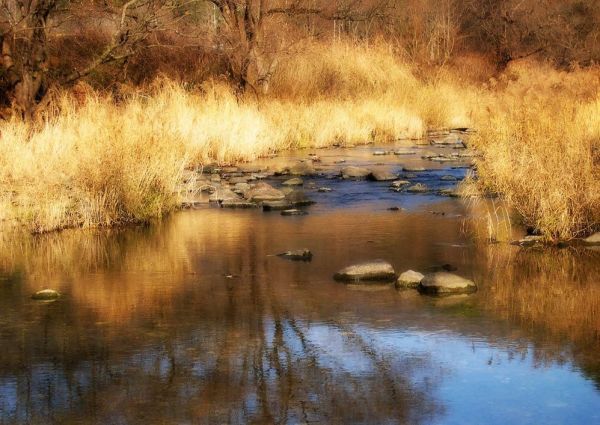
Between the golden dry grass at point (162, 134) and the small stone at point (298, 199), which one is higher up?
the golden dry grass at point (162, 134)

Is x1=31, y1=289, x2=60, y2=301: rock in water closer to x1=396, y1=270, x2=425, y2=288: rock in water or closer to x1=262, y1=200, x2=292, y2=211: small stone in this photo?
x1=396, y1=270, x2=425, y2=288: rock in water

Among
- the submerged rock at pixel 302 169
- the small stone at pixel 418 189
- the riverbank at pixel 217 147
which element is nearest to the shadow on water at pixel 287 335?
the riverbank at pixel 217 147

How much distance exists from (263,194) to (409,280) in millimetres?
5956

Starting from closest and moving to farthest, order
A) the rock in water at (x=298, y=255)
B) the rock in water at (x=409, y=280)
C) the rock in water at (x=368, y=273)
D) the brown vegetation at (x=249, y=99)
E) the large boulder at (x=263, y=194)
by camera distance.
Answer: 1. the rock in water at (x=409, y=280)
2. the rock in water at (x=368, y=273)
3. the rock in water at (x=298, y=255)
4. the brown vegetation at (x=249, y=99)
5. the large boulder at (x=263, y=194)

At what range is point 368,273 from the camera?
862 cm

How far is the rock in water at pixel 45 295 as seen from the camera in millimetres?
7871

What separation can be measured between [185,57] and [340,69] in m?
4.46

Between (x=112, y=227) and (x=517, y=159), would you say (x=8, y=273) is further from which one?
(x=517, y=159)

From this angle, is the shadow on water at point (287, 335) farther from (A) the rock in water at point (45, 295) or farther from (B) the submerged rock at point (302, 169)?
(B) the submerged rock at point (302, 169)

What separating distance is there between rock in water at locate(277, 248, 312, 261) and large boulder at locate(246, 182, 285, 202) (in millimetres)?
4177

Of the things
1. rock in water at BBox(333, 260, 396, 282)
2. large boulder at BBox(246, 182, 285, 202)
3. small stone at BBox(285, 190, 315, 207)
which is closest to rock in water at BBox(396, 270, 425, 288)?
rock in water at BBox(333, 260, 396, 282)

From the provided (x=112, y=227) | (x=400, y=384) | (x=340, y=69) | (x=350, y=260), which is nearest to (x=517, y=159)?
(x=350, y=260)

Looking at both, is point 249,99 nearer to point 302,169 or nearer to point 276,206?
point 302,169

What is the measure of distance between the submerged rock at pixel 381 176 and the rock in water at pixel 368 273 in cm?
802
